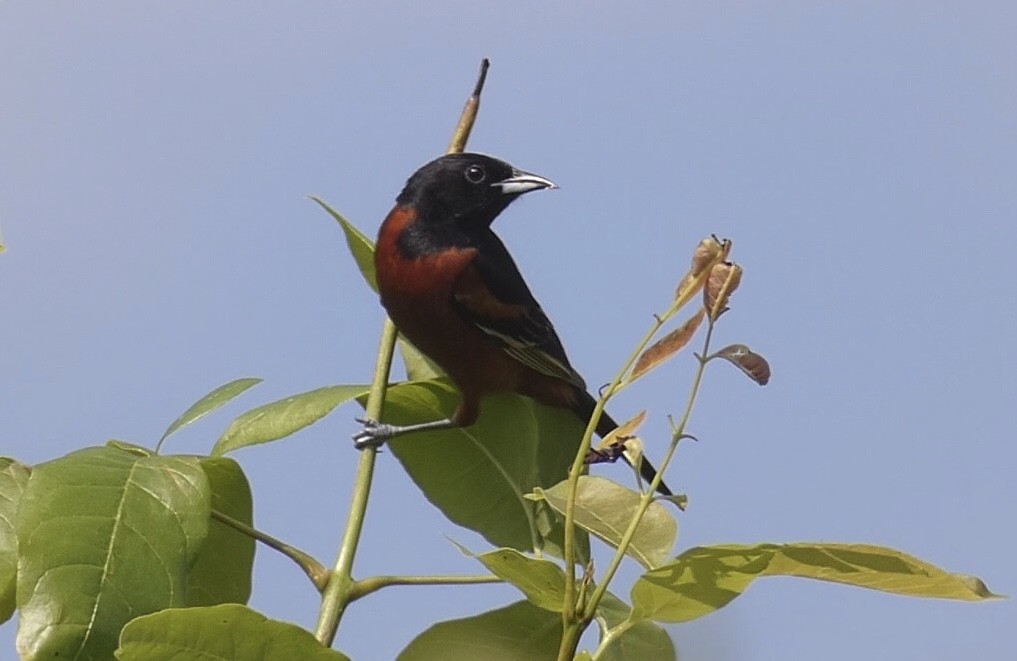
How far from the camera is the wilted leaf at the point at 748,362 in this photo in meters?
1.01

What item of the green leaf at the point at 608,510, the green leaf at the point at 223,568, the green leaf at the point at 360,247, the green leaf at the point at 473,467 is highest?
the green leaf at the point at 360,247

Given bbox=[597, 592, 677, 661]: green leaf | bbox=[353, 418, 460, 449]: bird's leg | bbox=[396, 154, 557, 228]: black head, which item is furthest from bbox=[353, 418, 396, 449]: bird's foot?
bbox=[396, 154, 557, 228]: black head

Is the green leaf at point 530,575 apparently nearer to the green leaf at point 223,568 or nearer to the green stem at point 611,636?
the green stem at point 611,636

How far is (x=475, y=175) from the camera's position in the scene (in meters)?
3.02

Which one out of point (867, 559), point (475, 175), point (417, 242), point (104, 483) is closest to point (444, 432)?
point (104, 483)

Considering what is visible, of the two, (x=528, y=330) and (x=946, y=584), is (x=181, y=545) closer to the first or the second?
(x=946, y=584)

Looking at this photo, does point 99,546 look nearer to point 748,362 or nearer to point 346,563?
point 346,563

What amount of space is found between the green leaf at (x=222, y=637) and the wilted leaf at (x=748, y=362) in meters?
0.40

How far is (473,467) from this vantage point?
1598 millimetres

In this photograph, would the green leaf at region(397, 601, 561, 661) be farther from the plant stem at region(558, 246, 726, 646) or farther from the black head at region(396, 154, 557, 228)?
the black head at region(396, 154, 557, 228)

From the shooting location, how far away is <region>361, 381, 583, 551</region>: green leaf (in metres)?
1.54

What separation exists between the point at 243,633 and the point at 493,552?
0.22 m

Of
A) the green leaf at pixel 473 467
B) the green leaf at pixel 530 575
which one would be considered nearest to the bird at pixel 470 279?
the green leaf at pixel 473 467

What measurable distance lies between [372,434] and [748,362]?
515mm
